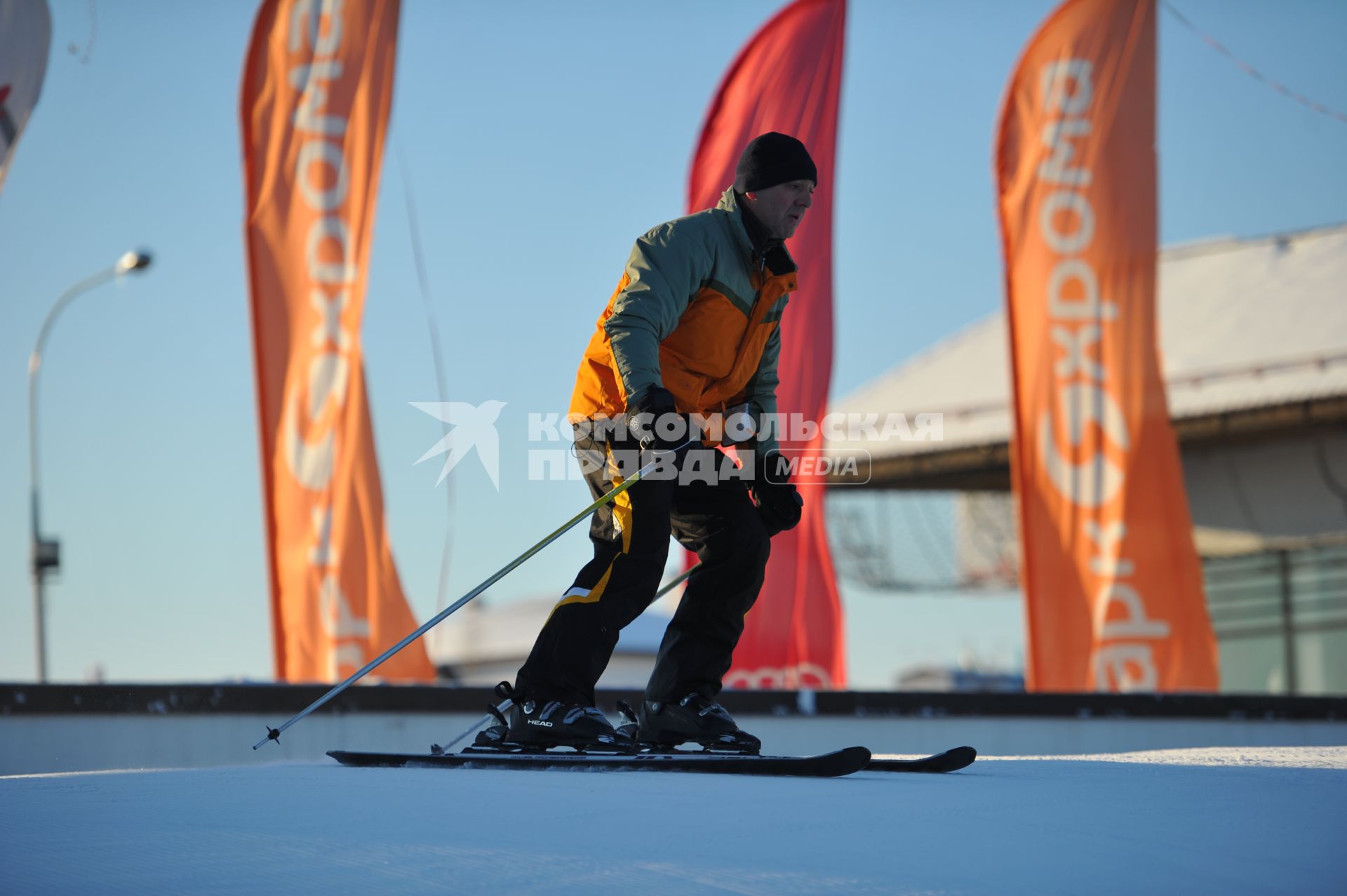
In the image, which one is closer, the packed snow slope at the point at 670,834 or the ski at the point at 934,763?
the packed snow slope at the point at 670,834

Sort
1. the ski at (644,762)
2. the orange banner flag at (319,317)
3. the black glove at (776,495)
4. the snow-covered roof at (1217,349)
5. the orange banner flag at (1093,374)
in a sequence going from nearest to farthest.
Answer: the ski at (644,762) → the black glove at (776,495) → the orange banner flag at (319,317) → the orange banner flag at (1093,374) → the snow-covered roof at (1217,349)

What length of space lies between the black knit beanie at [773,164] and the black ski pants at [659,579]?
0.76 m

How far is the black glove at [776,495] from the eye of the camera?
4.11 m

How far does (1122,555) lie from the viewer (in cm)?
958

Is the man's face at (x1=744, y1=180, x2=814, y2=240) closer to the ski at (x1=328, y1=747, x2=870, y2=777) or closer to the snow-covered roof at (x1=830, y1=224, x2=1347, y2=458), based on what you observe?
the ski at (x1=328, y1=747, x2=870, y2=777)

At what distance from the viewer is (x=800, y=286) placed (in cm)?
1048

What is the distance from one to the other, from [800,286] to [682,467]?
6.75 metres

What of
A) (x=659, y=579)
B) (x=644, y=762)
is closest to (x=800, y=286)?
(x=659, y=579)

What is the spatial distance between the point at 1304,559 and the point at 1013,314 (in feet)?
40.0

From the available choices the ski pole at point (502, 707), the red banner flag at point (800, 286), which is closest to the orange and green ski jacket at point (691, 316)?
the ski pole at point (502, 707)

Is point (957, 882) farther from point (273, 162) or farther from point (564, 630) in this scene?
point (273, 162)

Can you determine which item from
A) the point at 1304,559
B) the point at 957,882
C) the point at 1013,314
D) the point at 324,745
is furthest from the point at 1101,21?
the point at 1304,559

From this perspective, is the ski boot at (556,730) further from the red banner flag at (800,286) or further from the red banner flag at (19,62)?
the red banner flag at (800,286)

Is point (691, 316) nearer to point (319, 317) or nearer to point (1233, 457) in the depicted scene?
point (319, 317)
